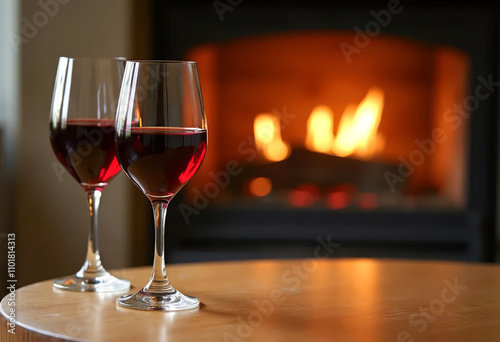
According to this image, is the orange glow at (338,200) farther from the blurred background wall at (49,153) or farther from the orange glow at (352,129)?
the blurred background wall at (49,153)

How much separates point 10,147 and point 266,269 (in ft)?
5.31

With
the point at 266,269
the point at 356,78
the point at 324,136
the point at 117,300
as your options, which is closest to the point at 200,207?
the point at 324,136

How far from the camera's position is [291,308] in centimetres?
79

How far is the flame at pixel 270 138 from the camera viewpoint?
8.82 ft

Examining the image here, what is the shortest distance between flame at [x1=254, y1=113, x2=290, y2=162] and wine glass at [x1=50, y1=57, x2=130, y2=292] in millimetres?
1796

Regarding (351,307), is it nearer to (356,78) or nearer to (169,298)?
(169,298)

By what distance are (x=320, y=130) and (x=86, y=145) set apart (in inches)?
73.7

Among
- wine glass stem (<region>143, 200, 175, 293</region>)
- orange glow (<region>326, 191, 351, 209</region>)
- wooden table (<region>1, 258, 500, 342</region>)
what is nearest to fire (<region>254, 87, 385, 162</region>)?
orange glow (<region>326, 191, 351, 209</region>)

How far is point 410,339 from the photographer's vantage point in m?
0.68

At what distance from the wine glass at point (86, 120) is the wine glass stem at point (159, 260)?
9 centimetres

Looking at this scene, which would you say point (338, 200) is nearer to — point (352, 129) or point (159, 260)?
point (352, 129)

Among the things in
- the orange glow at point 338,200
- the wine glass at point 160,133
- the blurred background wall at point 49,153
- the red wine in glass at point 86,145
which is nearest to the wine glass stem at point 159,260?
the wine glass at point 160,133

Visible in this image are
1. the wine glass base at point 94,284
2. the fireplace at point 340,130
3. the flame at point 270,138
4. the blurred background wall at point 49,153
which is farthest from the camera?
the flame at point 270,138

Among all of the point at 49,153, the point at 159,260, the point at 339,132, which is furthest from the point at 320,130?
the point at 159,260
